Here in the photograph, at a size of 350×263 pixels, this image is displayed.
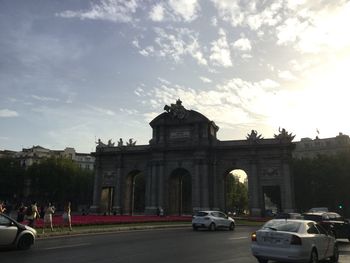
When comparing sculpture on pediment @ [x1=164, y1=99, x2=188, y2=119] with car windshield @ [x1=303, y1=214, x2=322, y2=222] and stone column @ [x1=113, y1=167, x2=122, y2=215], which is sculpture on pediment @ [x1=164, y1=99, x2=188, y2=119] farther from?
car windshield @ [x1=303, y1=214, x2=322, y2=222]

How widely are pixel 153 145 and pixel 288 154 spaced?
19601mm

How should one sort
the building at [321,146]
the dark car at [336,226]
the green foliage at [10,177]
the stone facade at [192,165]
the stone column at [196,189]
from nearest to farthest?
the dark car at [336,226] → the stone facade at [192,165] → the stone column at [196,189] → the green foliage at [10,177] → the building at [321,146]

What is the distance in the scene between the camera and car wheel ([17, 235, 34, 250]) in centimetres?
1681

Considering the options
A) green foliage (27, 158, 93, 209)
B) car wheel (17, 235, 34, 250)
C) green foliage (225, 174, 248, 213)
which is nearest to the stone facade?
green foliage (27, 158, 93, 209)

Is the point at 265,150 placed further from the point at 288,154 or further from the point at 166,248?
the point at 166,248

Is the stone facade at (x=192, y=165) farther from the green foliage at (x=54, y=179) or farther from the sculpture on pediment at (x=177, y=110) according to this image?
the green foliage at (x=54, y=179)

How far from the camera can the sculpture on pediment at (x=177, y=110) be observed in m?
58.8

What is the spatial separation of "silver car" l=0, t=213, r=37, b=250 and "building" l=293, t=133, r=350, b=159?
374ft

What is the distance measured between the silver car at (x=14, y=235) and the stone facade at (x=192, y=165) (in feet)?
129

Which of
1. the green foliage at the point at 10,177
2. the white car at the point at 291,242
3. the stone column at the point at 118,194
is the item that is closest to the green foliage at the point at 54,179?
the green foliage at the point at 10,177

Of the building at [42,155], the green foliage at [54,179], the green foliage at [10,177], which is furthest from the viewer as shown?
the building at [42,155]

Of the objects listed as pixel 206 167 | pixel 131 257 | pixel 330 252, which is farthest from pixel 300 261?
pixel 206 167

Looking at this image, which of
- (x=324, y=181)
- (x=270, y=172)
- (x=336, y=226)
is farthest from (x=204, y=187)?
(x=336, y=226)

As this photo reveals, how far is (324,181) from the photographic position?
74375 mm
